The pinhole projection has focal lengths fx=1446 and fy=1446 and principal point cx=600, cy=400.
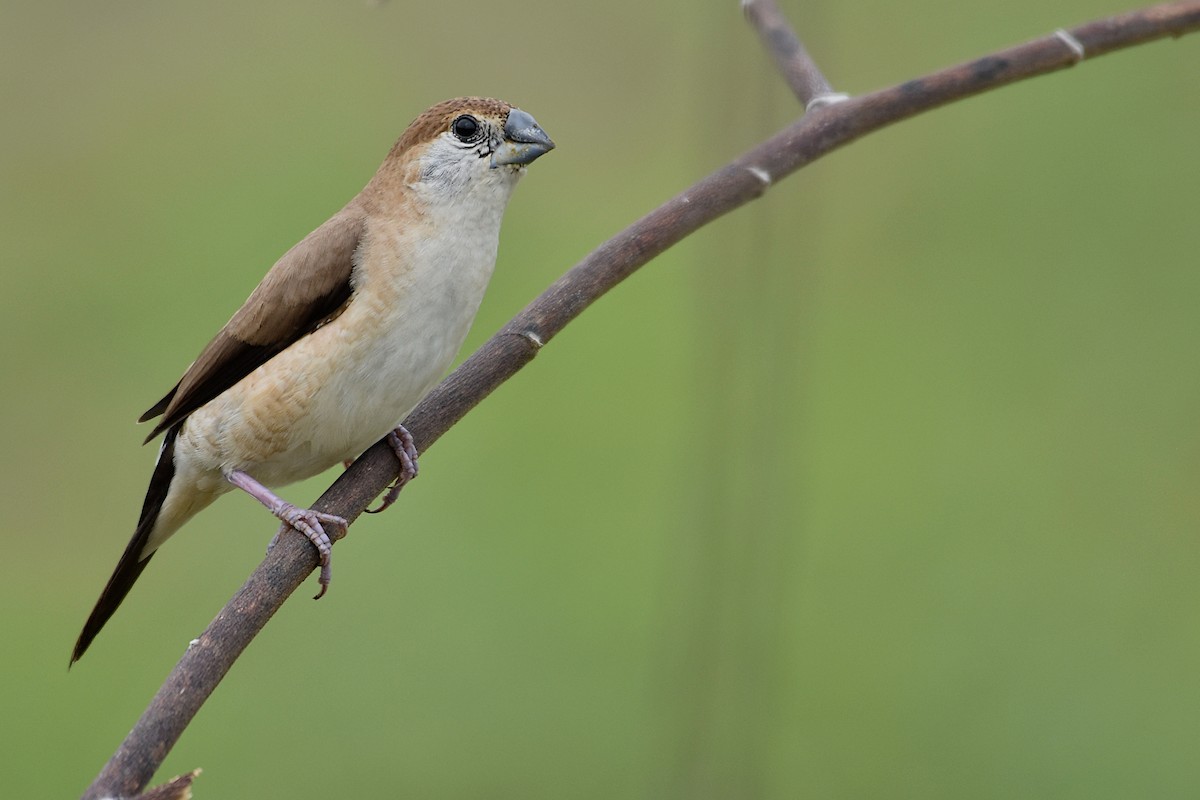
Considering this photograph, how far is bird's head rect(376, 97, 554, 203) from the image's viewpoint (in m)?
2.82

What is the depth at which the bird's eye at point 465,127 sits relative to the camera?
9.35ft

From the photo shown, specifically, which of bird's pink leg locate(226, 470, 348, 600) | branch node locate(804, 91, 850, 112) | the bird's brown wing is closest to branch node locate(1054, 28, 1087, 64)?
branch node locate(804, 91, 850, 112)

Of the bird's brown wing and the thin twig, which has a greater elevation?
the bird's brown wing

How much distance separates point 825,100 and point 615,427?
10.4 feet

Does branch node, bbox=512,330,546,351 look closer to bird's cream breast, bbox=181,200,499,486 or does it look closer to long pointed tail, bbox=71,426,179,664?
bird's cream breast, bbox=181,200,499,486

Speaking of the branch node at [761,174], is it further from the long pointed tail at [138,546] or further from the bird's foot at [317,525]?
the long pointed tail at [138,546]

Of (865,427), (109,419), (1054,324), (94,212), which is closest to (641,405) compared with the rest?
(865,427)

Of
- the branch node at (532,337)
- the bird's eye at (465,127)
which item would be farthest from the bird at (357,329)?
the branch node at (532,337)

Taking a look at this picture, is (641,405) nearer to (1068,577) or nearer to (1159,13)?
(1068,577)

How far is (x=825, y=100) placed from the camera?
2721 millimetres

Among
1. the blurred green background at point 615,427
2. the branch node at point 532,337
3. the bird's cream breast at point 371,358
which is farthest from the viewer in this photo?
the blurred green background at point 615,427

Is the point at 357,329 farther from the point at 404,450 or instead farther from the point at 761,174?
the point at 761,174

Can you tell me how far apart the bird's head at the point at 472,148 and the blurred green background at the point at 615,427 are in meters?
0.45

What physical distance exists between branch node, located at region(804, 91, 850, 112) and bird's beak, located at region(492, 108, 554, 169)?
19.8 inches
